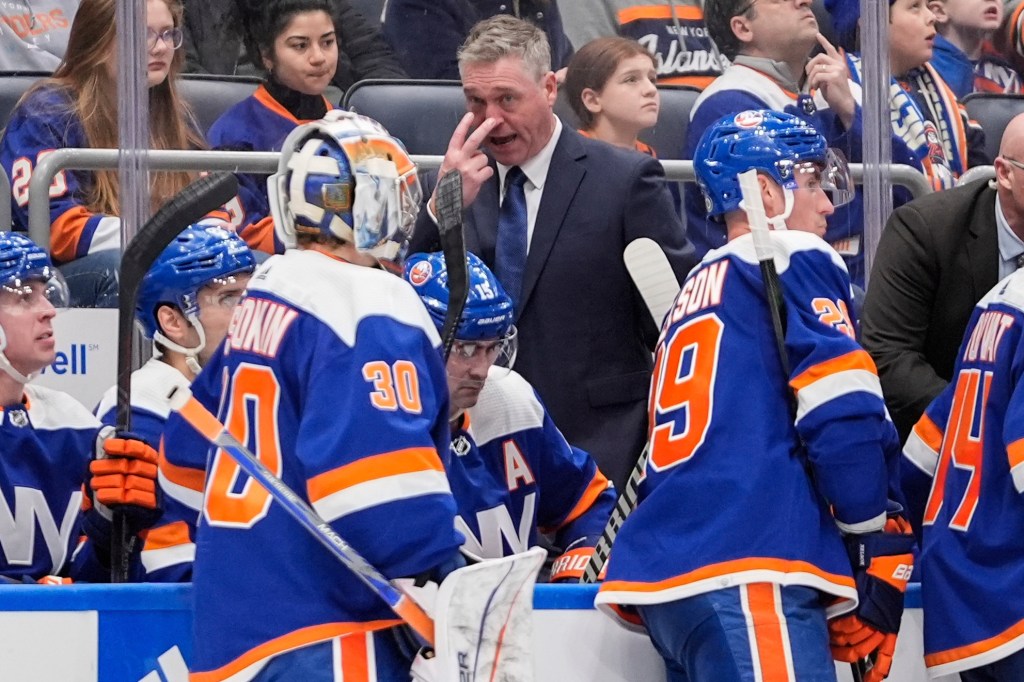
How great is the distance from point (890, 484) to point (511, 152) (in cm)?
143

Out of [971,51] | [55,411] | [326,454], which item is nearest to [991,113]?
[971,51]

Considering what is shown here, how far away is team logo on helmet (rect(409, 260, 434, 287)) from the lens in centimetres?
326

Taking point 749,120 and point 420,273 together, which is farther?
point 420,273

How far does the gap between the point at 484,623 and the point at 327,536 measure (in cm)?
26

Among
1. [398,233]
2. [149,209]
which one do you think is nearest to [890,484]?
[398,233]

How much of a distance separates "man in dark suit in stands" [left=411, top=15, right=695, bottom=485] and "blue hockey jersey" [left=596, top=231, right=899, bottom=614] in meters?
0.99

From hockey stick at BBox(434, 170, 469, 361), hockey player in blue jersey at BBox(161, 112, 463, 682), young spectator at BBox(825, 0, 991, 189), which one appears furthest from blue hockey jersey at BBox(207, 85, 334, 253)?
hockey player in blue jersey at BBox(161, 112, 463, 682)

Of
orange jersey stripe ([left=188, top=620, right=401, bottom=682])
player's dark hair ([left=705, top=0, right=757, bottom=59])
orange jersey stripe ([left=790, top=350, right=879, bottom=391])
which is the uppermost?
player's dark hair ([left=705, top=0, right=757, bottom=59])

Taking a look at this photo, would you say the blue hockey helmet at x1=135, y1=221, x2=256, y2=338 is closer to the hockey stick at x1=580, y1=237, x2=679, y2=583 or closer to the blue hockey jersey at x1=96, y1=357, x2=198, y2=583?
the blue hockey jersey at x1=96, y1=357, x2=198, y2=583

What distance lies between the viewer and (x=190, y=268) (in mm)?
3246

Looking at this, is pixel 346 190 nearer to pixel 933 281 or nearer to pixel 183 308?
pixel 183 308

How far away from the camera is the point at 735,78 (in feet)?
13.3

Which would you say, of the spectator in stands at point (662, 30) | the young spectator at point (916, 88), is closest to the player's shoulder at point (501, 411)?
the spectator in stands at point (662, 30)

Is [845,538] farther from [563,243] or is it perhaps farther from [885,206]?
[885,206]
